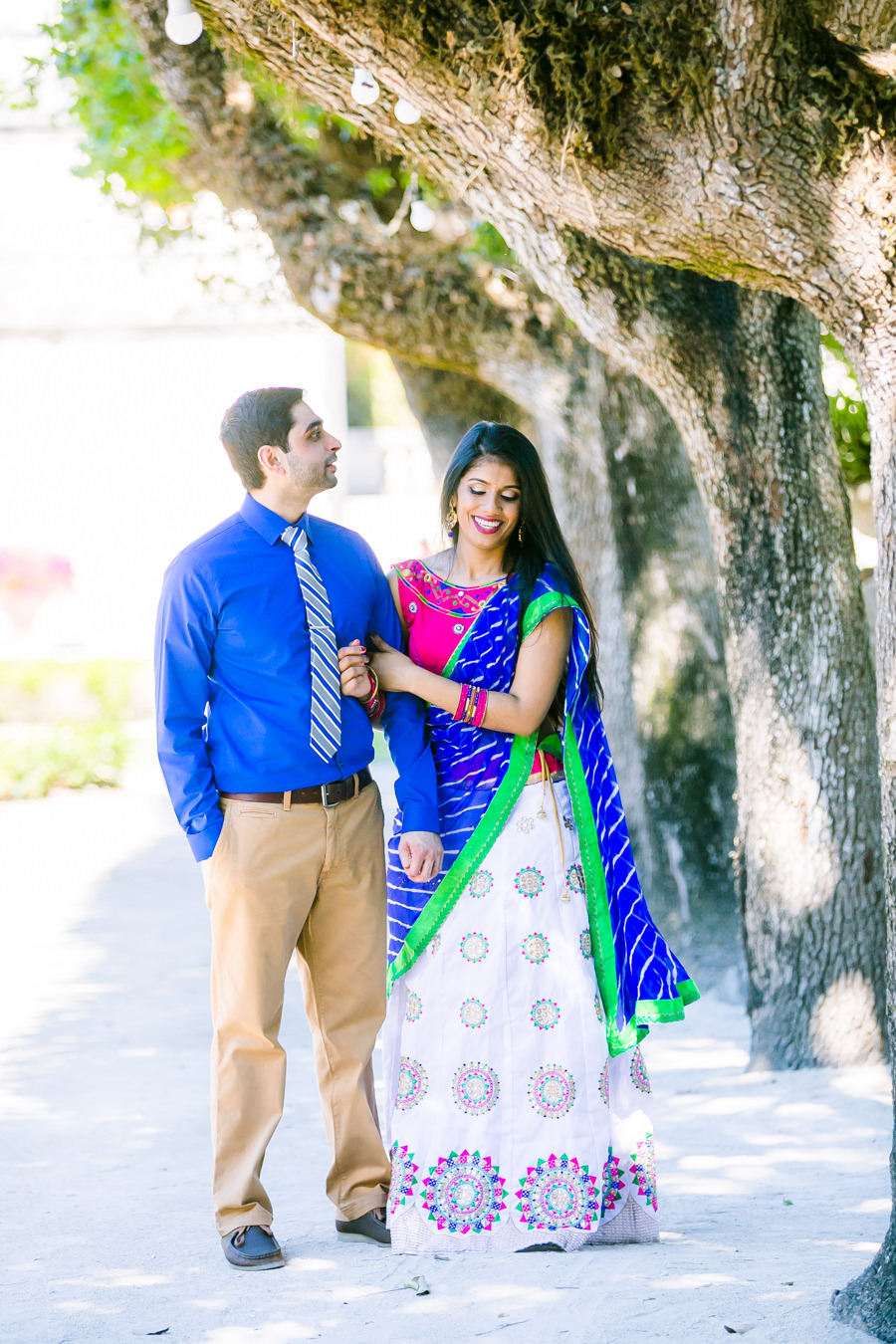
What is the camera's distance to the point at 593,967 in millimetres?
3467

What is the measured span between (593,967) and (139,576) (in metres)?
18.9

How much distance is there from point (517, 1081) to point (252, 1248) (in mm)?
730

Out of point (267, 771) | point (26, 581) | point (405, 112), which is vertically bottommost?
point (267, 771)

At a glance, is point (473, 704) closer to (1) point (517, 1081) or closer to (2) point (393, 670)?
(2) point (393, 670)

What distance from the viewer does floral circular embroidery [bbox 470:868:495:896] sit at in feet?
11.3

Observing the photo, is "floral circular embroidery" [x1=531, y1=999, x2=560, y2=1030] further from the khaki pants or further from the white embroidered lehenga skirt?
the khaki pants

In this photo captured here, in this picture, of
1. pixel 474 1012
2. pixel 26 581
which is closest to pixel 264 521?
pixel 474 1012

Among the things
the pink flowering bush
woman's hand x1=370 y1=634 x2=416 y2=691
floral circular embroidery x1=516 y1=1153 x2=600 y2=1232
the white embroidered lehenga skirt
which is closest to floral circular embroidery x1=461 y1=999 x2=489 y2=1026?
the white embroidered lehenga skirt

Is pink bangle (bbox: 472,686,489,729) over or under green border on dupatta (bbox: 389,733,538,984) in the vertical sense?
over

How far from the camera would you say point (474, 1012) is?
340 centimetres

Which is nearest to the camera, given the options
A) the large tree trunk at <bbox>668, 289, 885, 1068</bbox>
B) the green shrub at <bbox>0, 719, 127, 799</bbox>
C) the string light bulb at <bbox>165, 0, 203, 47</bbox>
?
the string light bulb at <bbox>165, 0, 203, 47</bbox>

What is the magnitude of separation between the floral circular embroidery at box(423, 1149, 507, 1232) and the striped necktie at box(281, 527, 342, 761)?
1.00m

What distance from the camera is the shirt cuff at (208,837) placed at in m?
3.31

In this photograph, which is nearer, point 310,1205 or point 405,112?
point 405,112
